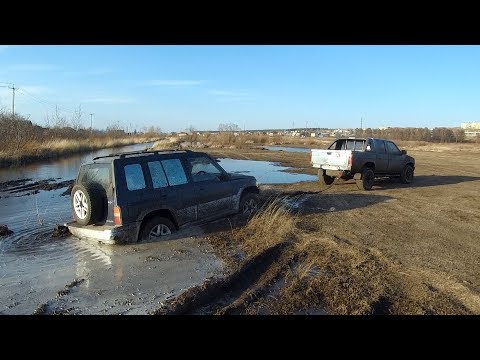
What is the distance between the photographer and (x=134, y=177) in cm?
706

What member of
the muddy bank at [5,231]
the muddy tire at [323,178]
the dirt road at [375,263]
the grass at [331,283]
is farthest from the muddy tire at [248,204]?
the muddy tire at [323,178]

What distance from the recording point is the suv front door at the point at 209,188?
26.7 ft

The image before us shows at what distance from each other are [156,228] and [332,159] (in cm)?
932

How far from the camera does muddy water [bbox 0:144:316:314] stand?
16.0 feet

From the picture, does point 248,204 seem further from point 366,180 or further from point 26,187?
point 26,187

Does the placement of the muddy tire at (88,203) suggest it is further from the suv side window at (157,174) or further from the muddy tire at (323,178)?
the muddy tire at (323,178)

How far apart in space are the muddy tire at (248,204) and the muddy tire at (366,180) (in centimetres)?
623

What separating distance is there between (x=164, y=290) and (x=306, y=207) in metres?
6.36

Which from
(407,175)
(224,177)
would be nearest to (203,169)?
(224,177)

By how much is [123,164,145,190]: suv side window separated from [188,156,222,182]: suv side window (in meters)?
Result: 1.31

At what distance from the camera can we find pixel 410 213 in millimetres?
10133

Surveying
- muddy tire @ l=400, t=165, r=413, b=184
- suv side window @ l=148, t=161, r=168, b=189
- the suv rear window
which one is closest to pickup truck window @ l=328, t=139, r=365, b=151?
muddy tire @ l=400, t=165, r=413, b=184
